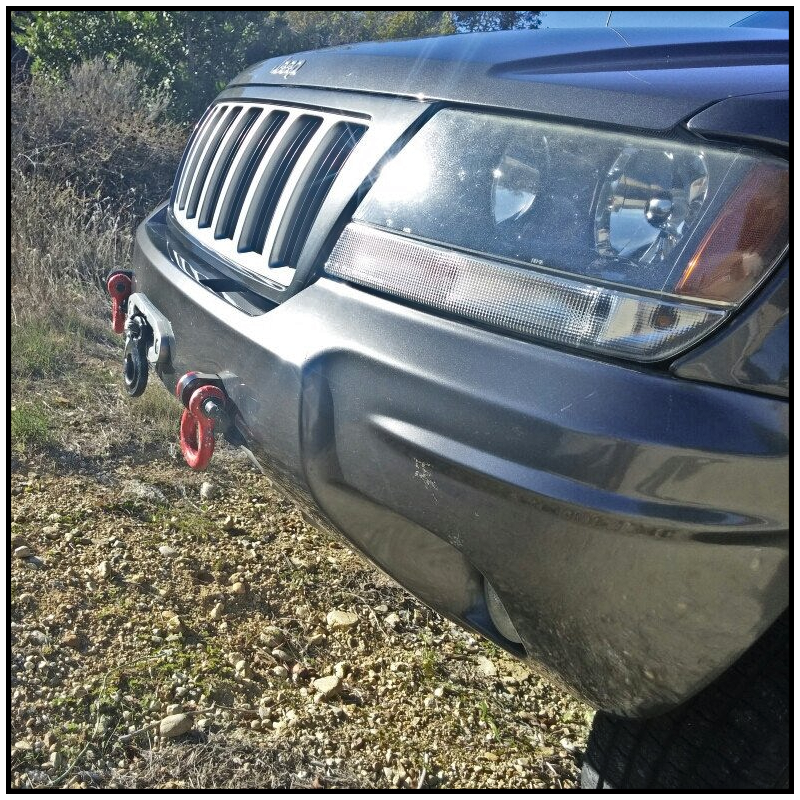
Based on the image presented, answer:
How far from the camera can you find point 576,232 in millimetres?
1239

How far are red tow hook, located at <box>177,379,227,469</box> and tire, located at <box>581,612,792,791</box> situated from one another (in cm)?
99

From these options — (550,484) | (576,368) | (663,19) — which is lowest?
(550,484)

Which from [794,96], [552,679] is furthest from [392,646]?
[794,96]

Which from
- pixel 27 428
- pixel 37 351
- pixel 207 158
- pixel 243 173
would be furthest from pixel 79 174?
pixel 243 173

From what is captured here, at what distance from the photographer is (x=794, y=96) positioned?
3.69 feet

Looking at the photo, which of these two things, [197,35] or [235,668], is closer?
[235,668]

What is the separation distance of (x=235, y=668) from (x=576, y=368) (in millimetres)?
1300

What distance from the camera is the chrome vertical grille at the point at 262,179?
174cm

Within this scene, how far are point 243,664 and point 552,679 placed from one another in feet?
3.03

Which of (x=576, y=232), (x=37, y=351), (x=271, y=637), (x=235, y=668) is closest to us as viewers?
(x=576, y=232)

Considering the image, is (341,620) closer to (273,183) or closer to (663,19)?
(273,183)

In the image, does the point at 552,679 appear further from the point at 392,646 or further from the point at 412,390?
the point at 392,646

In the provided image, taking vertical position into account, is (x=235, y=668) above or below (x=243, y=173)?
below

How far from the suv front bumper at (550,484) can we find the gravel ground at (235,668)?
51 centimetres
